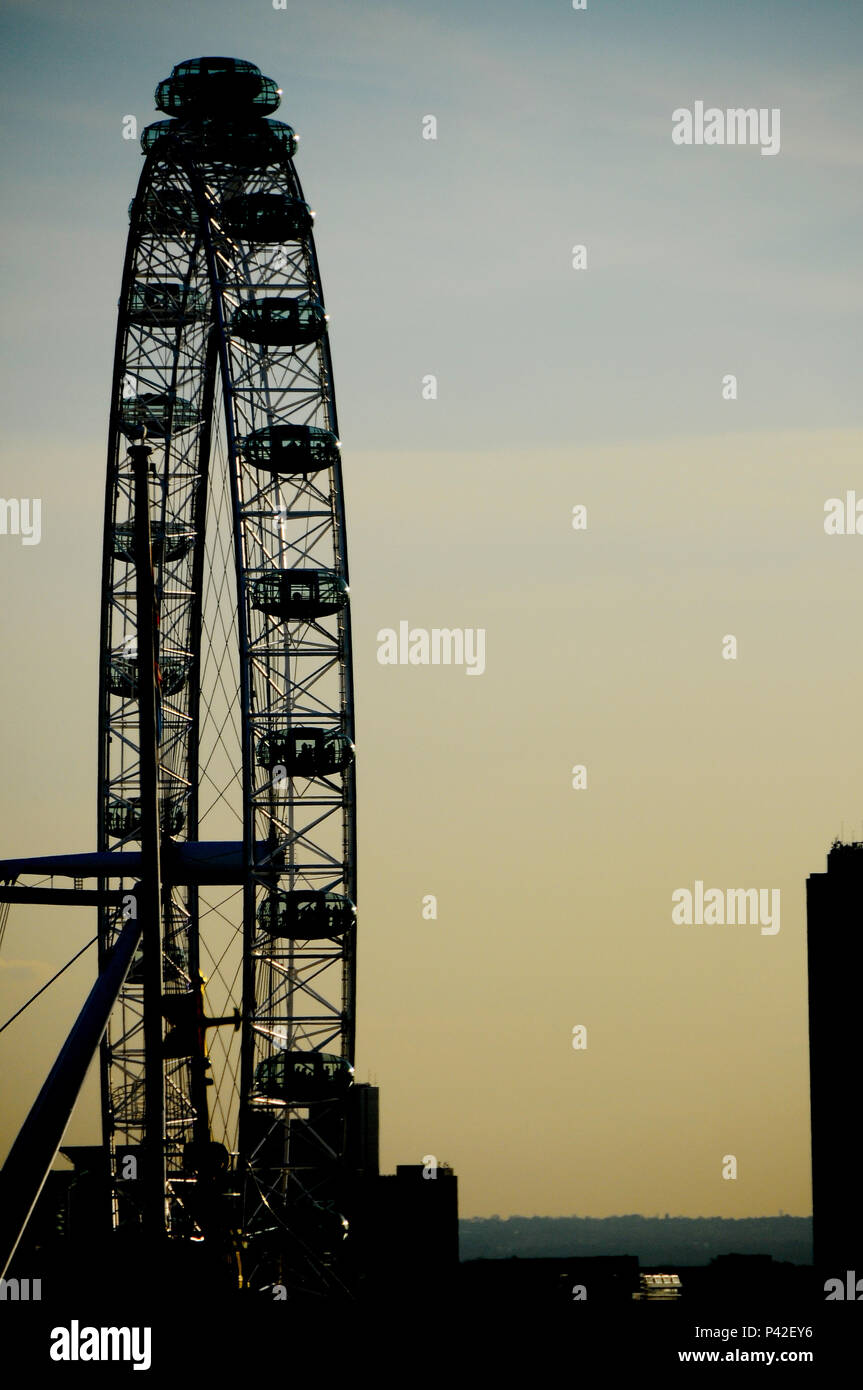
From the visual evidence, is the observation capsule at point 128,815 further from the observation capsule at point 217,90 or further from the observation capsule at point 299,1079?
the observation capsule at point 217,90

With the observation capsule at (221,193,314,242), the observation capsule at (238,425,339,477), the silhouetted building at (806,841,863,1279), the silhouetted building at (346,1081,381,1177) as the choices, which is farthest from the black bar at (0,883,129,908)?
the silhouetted building at (346,1081,381,1177)

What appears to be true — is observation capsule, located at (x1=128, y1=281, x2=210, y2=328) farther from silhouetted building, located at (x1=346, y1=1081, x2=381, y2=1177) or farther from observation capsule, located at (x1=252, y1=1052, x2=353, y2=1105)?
silhouetted building, located at (x1=346, y1=1081, x2=381, y2=1177)

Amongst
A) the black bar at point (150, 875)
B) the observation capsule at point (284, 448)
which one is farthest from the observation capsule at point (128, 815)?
the black bar at point (150, 875)

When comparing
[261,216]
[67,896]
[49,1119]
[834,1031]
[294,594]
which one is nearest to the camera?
[49,1119]

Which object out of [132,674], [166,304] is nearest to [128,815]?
[132,674]

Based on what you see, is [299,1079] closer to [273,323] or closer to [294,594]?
[294,594]

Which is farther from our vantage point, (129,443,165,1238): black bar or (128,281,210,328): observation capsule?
(128,281,210,328): observation capsule
